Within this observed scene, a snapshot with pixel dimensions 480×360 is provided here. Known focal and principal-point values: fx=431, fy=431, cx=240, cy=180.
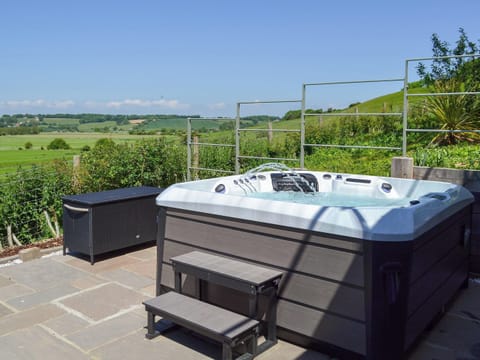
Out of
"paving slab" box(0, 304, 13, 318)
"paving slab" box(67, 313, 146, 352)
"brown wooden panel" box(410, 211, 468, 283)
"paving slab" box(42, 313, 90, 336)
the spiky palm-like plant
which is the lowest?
"paving slab" box(0, 304, 13, 318)

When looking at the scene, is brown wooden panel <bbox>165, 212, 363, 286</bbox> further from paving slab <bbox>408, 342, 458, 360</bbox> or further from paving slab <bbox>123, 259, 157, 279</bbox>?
paving slab <bbox>123, 259, 157, 279</bbox>

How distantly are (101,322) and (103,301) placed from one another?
14.5 inches

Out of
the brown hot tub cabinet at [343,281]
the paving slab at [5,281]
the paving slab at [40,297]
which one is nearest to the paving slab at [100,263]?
the paving slab at [40,297]

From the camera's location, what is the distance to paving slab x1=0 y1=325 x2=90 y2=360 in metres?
2.34

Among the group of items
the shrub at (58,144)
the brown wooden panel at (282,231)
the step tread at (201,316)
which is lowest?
the step tread at (201,316)

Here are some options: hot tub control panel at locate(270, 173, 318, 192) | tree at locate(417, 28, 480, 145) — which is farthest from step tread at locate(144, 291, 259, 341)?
tree at locate(417, 28, 480, 145)

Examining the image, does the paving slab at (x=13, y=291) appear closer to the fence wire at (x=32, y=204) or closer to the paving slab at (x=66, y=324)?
the paving slab at (x=66, y=324)

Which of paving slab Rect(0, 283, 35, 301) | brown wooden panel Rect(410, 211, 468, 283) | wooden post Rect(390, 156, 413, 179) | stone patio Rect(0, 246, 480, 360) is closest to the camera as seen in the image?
brown wooden panel Rect(410, 211, 468, 283)

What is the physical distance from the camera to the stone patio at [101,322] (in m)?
2.38

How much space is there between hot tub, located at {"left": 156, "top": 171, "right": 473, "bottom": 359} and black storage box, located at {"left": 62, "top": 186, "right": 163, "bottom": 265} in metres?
1.15

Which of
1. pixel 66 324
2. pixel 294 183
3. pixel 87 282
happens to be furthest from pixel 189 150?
pixel 66 324

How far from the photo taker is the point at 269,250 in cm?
248

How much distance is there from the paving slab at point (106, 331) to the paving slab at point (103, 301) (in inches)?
4.7

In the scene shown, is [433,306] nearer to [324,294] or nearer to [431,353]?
[431,353]
